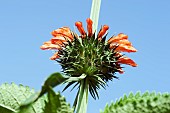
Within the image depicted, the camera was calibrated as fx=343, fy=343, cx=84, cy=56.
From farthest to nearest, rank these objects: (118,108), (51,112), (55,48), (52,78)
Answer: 1. (55,48)
2. (118,108)
3. (51,112)
4. (52,78)

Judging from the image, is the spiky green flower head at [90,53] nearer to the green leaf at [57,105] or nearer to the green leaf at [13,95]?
the green leaf at [13,95]

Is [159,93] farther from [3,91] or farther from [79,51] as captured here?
[79,51]

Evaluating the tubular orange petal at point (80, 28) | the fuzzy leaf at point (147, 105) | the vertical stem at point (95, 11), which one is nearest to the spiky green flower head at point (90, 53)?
the tubular orange petal at point (80, 28)

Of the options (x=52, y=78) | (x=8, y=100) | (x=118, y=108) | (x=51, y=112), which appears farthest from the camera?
(x=8, y=100)

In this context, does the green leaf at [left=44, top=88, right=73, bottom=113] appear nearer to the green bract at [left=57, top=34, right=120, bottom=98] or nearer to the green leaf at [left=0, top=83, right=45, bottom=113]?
Answer: the green leaf at [left=0, top=83, right=45, bottom=113]

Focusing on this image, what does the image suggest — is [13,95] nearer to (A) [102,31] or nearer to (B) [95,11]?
(B) [95,11]

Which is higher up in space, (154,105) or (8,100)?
(8,100)

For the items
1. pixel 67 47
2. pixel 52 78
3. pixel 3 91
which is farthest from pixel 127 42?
Answer: pixel 52 78
